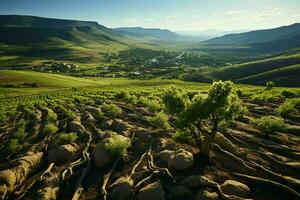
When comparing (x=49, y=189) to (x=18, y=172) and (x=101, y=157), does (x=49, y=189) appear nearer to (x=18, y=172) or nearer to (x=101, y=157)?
(x=18, y=172)

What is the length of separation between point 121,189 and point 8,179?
595 inches

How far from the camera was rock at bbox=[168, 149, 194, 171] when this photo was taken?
3484cm

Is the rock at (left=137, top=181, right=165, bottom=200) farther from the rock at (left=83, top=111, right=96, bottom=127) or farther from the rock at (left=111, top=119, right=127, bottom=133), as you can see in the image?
the rock at (left=83, top=111, right=96, bottom=127)

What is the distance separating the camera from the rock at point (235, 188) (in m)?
29.0

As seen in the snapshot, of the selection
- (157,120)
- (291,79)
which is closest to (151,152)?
(157,120)

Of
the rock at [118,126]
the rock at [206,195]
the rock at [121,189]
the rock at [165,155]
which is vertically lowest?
the rock at [118,126]

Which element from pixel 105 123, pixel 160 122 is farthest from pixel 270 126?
pixel 105 123

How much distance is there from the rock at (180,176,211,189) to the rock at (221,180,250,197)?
2.06 m

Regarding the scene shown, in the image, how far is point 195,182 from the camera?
101 ft

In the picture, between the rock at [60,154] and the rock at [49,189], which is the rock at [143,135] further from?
the rock at [49,189]

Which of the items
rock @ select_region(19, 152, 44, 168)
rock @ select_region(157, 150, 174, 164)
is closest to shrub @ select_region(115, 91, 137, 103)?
rock @ select_region(19, 152, 44, 168)

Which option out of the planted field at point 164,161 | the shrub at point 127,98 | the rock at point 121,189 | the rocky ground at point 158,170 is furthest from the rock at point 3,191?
the shrub at point 127,98

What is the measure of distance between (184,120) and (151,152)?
9012 millimetres

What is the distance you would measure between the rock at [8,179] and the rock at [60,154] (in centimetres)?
683
